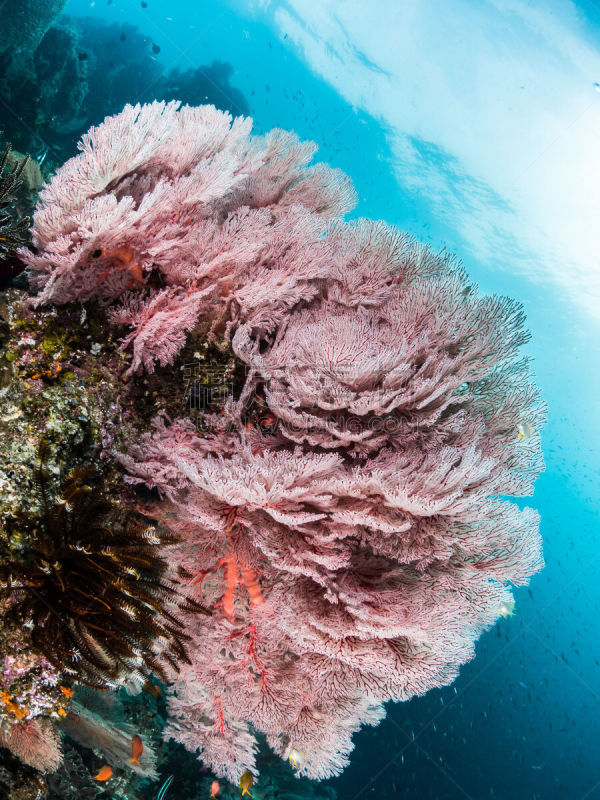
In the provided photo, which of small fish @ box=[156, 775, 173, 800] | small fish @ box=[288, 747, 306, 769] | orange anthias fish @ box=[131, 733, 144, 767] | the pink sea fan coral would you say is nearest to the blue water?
small fish @ box=[156, 775, 173, 800]

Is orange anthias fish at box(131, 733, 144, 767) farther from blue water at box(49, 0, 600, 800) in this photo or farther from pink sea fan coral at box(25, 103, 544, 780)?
blue water at box(49, 0, 600, 800)

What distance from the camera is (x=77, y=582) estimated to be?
2264 millimetres

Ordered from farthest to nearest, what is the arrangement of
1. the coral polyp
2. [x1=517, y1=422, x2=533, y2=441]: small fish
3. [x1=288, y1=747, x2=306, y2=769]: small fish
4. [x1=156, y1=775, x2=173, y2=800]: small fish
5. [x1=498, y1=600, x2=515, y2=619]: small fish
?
1. [x1=156, y1=775, x2=173, y2=800]: small fish
2. [x1=498, y1=600, x2=515, y2=619]: small fish
3. [x1=288, y1=747, x2=306, y2=769]: small fish
4. [x1=517, y1=422, x2=533, y2=441]: small fish
5. the coral polyp

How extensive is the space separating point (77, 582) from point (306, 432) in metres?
1.64

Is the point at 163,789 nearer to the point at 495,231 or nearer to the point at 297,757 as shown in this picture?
the point at 297,757

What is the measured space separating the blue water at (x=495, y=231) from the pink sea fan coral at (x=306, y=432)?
70.1 ft

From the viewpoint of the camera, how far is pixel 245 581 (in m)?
3.05

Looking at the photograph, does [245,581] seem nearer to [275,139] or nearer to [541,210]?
[275,139]

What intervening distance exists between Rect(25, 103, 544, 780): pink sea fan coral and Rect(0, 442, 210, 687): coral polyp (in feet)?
1.51

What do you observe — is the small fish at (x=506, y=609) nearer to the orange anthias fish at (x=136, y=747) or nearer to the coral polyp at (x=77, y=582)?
the coral polyp at (x=77, y=582)

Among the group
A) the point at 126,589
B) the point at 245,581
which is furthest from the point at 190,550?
the point at 126,589

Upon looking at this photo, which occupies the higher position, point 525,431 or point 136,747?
point 525,431

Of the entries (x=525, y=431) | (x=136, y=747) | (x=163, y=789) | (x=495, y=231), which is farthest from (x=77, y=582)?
(x=495, y=231)

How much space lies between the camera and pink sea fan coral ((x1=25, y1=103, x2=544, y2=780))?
2.44 metres
